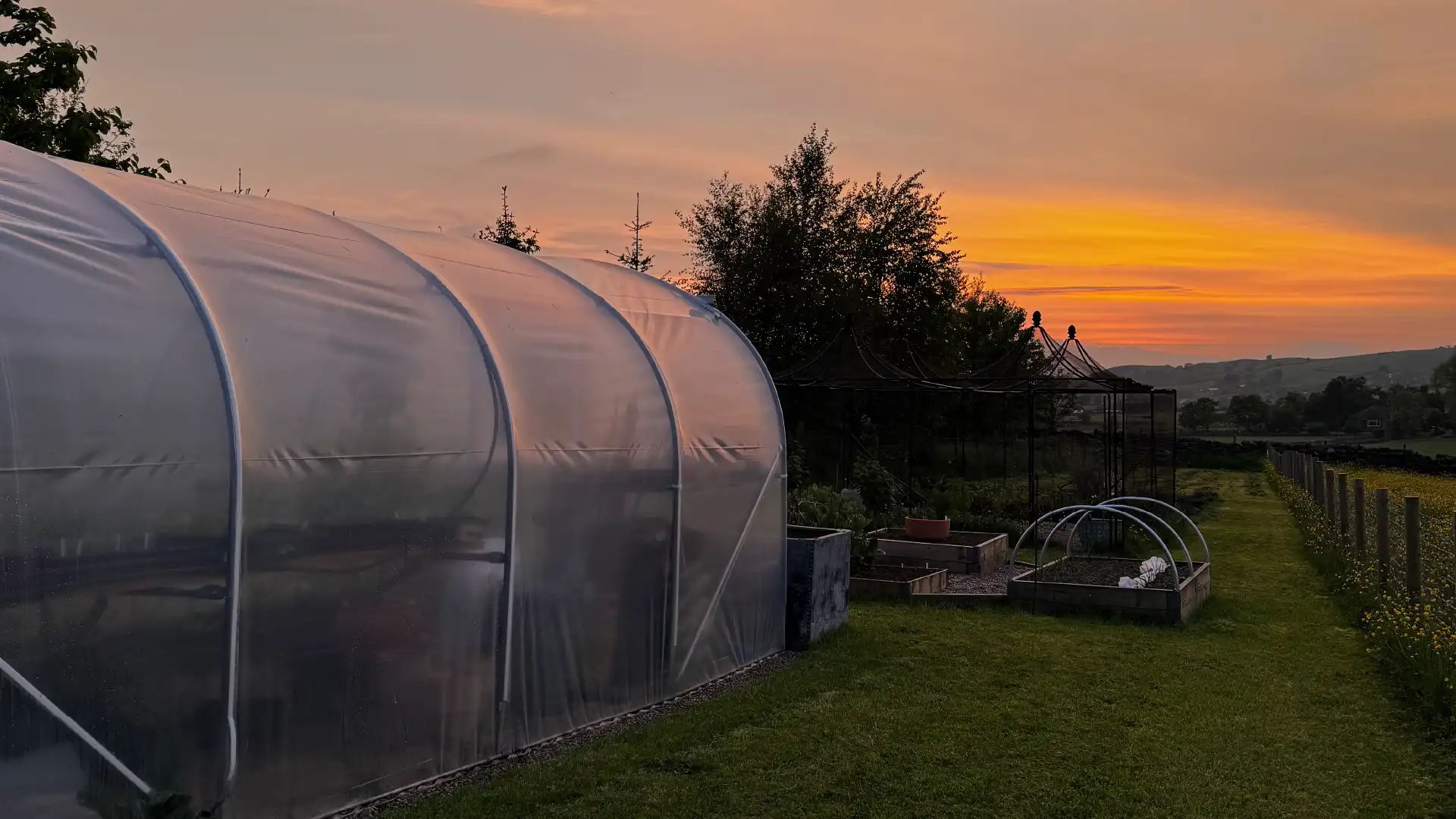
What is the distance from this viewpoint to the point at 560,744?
6414 mm

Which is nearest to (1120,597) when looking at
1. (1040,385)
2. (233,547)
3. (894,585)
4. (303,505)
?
(894,585)

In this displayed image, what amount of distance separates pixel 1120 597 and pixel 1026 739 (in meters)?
4.47

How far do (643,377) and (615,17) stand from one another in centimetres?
530

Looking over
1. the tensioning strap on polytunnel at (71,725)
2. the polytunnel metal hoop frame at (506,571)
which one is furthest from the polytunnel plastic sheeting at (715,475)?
the tensioning strap on polytunnel at (71,725)

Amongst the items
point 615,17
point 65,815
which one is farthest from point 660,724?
point 615,17

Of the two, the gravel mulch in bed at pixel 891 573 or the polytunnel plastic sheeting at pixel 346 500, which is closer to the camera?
the polytunnel plastic sheeting at pixel 346 500

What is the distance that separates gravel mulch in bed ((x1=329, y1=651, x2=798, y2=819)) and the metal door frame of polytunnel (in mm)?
8445

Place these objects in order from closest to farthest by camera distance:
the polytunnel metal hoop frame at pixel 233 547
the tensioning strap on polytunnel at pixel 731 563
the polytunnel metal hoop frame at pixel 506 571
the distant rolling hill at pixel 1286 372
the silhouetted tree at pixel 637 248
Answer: the polytunnel metal hoop frame at pixel 233 547 → the polytunnel metal hoop frame at pixel 506 571 → the tensioning strap on polytunnel at pixel 731 563 → the silhouetted tree at pixel 637 248 → the distant rolling hill at pixel 1286 372

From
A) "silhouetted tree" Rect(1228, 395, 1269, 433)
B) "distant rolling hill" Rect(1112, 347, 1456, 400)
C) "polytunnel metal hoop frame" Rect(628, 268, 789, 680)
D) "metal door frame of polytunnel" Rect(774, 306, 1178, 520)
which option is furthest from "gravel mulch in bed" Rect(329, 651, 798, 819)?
"distant rolling hill" Rect(1112, 347, 1456, 400)

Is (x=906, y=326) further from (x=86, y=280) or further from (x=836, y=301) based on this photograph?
(x=86, y=280)

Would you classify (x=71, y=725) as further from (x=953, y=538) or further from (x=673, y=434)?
(x=953, y=538)

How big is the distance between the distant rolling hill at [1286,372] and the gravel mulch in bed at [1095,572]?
9958 centimetres

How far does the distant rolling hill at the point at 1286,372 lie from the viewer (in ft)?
377

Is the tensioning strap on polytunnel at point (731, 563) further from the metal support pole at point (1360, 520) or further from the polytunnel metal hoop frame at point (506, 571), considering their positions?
the metal support pole at point (1360, 520)
